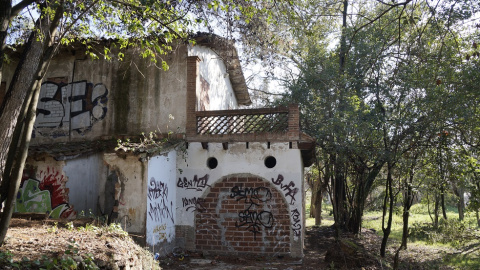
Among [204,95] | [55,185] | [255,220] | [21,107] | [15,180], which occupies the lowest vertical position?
[255,220]

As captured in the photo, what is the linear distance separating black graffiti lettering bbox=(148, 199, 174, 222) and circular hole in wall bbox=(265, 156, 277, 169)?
294cm

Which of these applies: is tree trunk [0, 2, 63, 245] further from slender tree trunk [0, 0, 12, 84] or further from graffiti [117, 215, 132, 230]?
graffiti [117, 215, 132, 230]

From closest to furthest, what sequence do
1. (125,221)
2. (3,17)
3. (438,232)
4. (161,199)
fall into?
(3,17)
(125,221)
(161,199)
(438,232)

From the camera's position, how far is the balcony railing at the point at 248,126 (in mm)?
11609

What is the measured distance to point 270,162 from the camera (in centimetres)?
1189

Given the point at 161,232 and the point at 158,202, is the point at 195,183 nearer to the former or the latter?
the point at 158,202

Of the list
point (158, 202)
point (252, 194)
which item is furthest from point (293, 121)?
point (158, 202)

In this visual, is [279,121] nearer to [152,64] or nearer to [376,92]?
[152,64]

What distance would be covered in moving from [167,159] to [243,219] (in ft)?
8.85

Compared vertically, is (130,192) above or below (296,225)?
above

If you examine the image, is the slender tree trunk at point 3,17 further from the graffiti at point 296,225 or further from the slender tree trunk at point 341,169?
the slender tree trunk at point 341,169

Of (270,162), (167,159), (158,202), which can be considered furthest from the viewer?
(270,162)

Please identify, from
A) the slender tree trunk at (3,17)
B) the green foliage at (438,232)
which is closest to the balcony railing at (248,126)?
the slender tree trunk at (3,17)

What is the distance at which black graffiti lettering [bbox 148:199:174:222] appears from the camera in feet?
34.0
